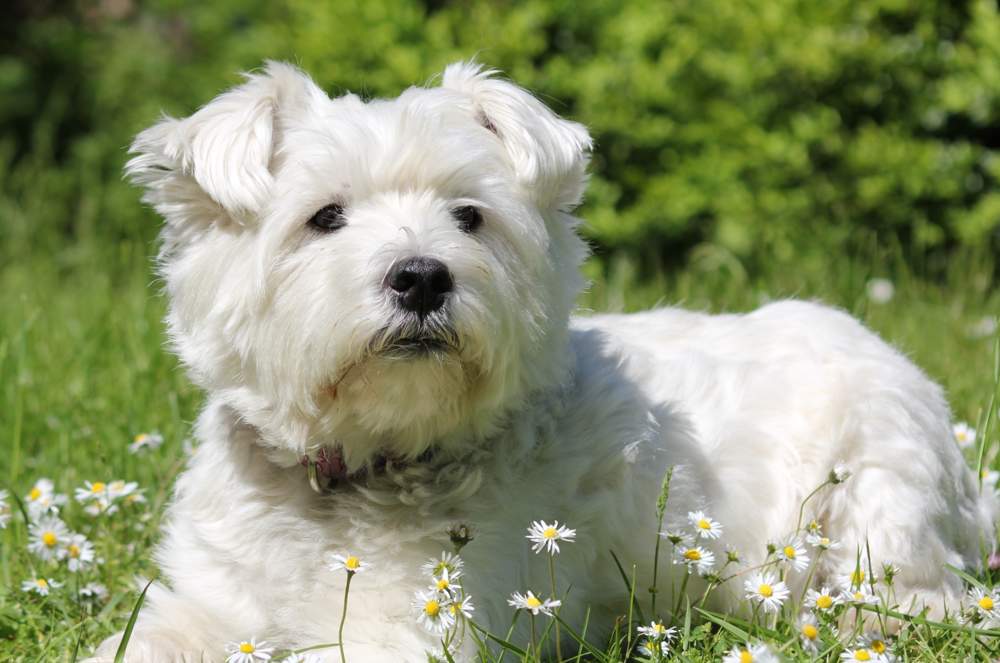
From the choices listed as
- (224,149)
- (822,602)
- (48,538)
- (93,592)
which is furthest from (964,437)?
(48,538)

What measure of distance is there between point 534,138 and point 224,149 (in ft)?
2.53

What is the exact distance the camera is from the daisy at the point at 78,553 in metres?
3.51

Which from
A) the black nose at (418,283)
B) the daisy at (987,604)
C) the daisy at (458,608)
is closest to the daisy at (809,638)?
the daisy at (987,604)

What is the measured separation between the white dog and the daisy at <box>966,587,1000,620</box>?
18.2 inches

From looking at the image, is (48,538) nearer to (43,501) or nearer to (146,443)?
(43,501)

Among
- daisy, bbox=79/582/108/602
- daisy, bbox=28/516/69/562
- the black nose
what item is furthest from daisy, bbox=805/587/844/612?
daisy, bbox=28/516/69/562

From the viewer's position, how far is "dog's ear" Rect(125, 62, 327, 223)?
2926mm

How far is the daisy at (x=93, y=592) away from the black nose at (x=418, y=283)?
1.44m

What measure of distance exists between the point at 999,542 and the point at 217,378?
2541mm

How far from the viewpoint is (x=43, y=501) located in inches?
144

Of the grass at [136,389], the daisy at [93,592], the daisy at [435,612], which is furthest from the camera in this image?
the daisy at [93,592]

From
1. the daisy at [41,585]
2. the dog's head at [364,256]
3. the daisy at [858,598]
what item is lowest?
the daisy at [41,585]

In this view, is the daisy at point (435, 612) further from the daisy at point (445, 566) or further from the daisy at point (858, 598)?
the daisy at point (858, 598)

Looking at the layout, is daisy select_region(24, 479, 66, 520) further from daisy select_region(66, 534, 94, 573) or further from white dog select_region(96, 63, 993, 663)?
white dog select_region(96, 63, 993, 663)
